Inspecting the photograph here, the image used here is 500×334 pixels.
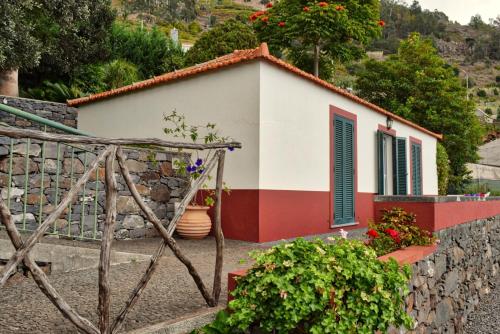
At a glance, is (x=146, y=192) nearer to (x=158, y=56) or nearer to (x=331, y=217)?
(x=331, y=217)

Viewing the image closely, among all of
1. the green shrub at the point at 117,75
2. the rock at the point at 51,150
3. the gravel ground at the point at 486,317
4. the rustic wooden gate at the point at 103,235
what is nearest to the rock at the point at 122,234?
the rock at the point at 51,150

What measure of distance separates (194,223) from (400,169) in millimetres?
7108

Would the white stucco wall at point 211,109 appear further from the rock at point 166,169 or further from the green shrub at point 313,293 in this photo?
the green shrub at point 313,293

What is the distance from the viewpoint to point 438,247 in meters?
5.07

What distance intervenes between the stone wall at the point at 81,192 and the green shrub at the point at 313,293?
8.87ft

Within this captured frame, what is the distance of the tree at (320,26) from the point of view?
50.3 ft

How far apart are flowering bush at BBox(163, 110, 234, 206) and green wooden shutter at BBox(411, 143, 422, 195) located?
7517mm

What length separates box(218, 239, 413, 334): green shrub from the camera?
7.84ft

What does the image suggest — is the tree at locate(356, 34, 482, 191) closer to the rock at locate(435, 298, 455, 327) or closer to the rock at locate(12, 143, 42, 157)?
the rock at locate(435, 298, 455, 327)

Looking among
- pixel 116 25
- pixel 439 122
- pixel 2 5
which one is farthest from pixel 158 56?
pixel 439 122

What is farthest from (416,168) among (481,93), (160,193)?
(481,93)

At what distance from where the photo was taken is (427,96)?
61.1 feet

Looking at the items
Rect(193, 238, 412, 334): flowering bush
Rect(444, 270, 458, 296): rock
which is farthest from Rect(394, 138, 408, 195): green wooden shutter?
Rect(193, 238, 412, 334): flowering bush

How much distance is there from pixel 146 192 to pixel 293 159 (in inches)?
97.3
